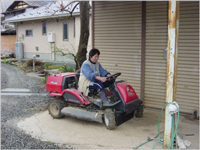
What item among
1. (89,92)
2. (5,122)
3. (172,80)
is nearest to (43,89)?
(5,122)

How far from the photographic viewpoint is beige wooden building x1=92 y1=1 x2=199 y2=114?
5270 mm

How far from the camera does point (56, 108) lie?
18.0 ft

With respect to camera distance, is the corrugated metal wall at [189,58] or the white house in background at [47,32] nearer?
the corrugated metal wall at [189,58]

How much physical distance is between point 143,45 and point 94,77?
77.6 inches

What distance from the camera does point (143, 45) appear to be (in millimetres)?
5891

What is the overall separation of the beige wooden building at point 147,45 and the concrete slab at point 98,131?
732mm

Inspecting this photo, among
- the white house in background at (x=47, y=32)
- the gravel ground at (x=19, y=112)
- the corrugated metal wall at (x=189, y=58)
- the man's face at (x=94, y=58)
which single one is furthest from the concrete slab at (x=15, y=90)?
the white house in background at (x=47, y=32)

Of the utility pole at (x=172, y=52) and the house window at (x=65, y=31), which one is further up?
the house window at (x=65, y=31)

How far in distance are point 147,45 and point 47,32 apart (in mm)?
13206

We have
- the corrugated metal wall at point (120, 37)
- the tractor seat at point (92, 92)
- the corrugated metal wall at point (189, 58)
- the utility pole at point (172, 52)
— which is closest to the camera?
the utility pole at point (172, 52)

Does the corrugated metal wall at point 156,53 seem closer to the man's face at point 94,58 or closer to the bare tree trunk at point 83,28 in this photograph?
the man's face at point 94,58

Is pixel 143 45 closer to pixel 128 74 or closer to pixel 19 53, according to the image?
pixel 128 74

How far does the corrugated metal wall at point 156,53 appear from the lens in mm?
5625

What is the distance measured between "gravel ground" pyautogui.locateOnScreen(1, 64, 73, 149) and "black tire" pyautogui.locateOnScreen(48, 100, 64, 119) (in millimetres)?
674
